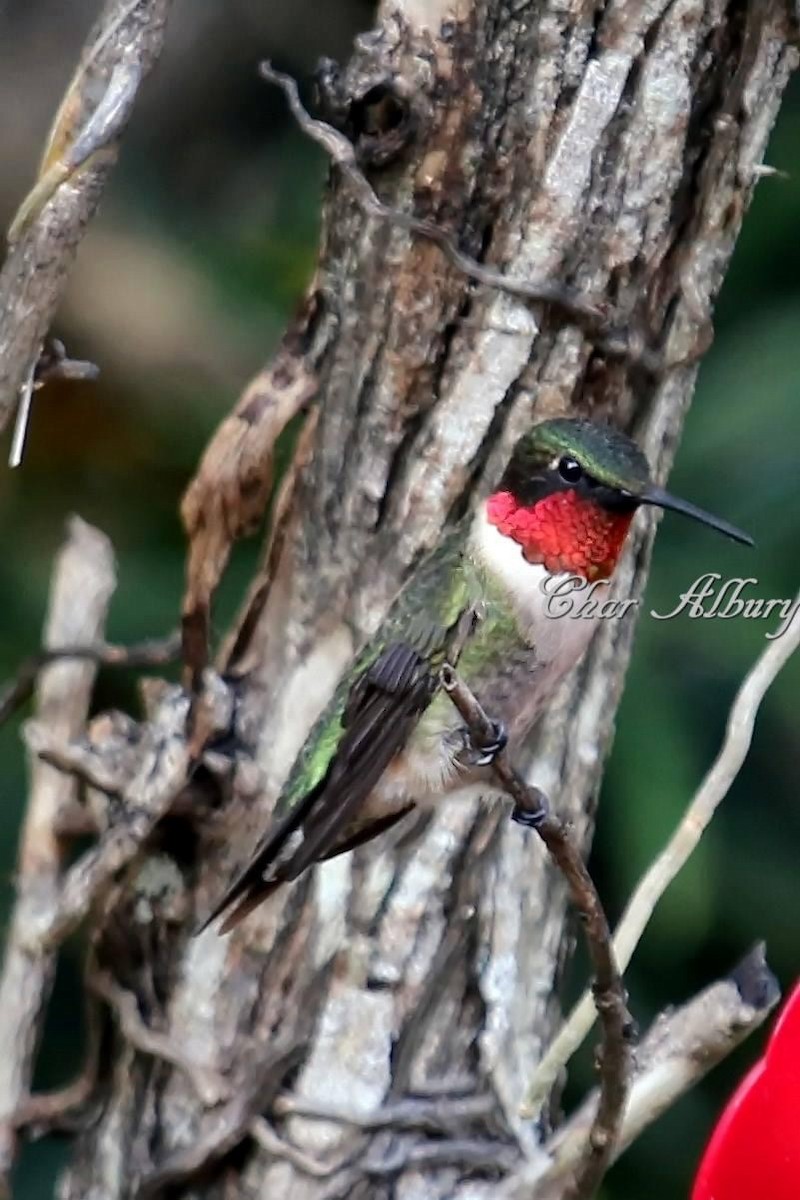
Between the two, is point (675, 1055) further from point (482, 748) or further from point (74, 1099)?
point (74, 1099)

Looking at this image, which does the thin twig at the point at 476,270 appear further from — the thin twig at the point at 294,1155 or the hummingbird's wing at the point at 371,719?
the thin twig at the point at 294,1155

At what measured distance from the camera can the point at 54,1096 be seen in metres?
1.40

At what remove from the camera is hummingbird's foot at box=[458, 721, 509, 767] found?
0.93 meters

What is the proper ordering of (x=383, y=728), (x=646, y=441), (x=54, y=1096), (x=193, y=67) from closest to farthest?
(x=383, y=728)
(x=646, y=441)
(x=54, y=1096)
(x=193, y=67)

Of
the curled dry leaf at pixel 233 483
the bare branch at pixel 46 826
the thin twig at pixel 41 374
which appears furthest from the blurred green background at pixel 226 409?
the thin twig at pixel 41 374

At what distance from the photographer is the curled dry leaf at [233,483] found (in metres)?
1.29

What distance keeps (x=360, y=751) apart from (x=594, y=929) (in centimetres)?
31

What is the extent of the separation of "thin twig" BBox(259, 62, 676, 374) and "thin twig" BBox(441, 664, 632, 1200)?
39cm

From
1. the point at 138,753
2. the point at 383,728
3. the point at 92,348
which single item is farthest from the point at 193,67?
the point at 383,728

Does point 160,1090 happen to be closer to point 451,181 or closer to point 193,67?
point 451,181

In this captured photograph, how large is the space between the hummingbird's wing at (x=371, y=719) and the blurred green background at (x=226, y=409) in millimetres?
609

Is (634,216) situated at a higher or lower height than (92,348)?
higher

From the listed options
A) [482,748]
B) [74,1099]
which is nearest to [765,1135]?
[482,748]

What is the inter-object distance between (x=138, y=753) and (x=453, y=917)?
29 cm
